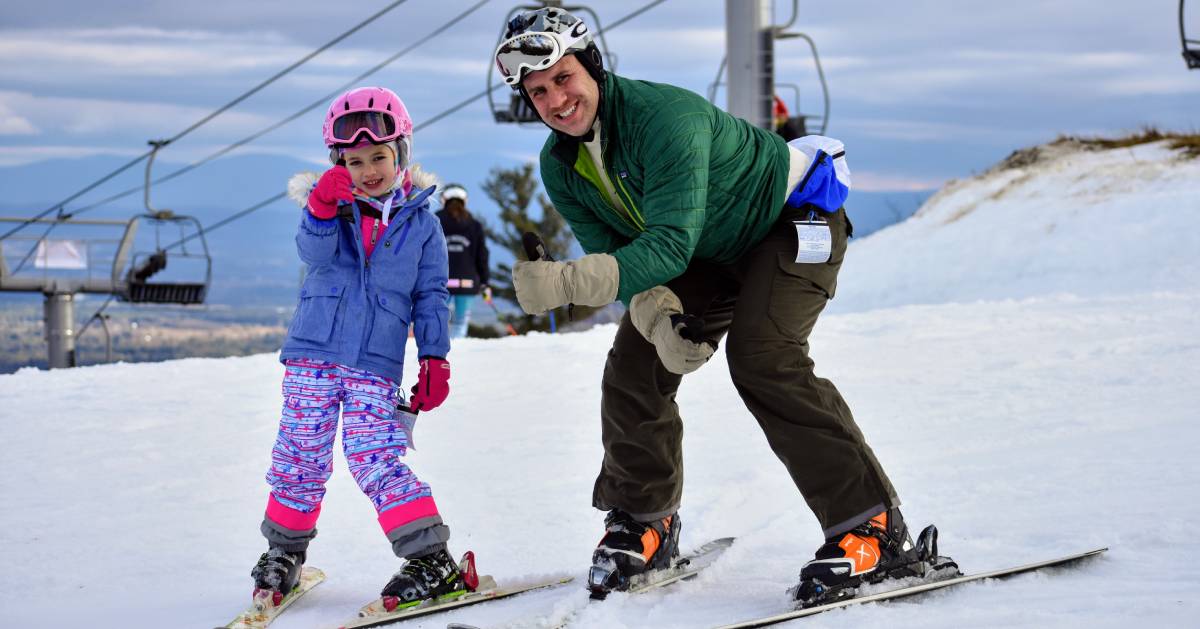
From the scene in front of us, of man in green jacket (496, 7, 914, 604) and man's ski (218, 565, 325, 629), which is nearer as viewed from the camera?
man in green jacket (496, 7, 914, 604)

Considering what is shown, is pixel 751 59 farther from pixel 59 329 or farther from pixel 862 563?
pixel 59 329

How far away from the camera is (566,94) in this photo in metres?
3.32

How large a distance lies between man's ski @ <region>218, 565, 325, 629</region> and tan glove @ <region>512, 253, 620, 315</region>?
1.38m

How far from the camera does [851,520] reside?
349 centimetres

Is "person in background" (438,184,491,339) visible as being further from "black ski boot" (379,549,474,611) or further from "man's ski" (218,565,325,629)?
"black ski boot" (379,549,474,611)

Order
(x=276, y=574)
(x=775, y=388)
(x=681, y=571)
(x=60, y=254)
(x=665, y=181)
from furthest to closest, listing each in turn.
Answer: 1. (x=60, y=254)
2. (x=681, y=571)
3. (x=276, y=574)
4. (x=775, y=388)
5. (x=665, y=181)

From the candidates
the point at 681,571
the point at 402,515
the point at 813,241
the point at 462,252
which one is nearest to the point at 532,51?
the point at 813,241

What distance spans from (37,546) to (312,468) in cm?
184

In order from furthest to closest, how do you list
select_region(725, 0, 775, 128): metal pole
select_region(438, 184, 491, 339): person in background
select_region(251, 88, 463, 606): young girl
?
select_region(725, 0, 775, 128): metal pole < select_region(438, 184, 491, 339): person in background < select_region(251, 88, 463, 606): young girl

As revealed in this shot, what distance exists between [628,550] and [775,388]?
734 mm

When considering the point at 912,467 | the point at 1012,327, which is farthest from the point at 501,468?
the point at 1012,327

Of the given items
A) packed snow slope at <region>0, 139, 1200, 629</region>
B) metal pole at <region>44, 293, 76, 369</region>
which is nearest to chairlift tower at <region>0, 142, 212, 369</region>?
metal pole at <region>44, 293, 76, 369</region>

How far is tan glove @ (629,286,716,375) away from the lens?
138 inches

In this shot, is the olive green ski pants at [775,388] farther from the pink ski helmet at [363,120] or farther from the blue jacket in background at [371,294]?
the pink ski helmet at [363,120]
